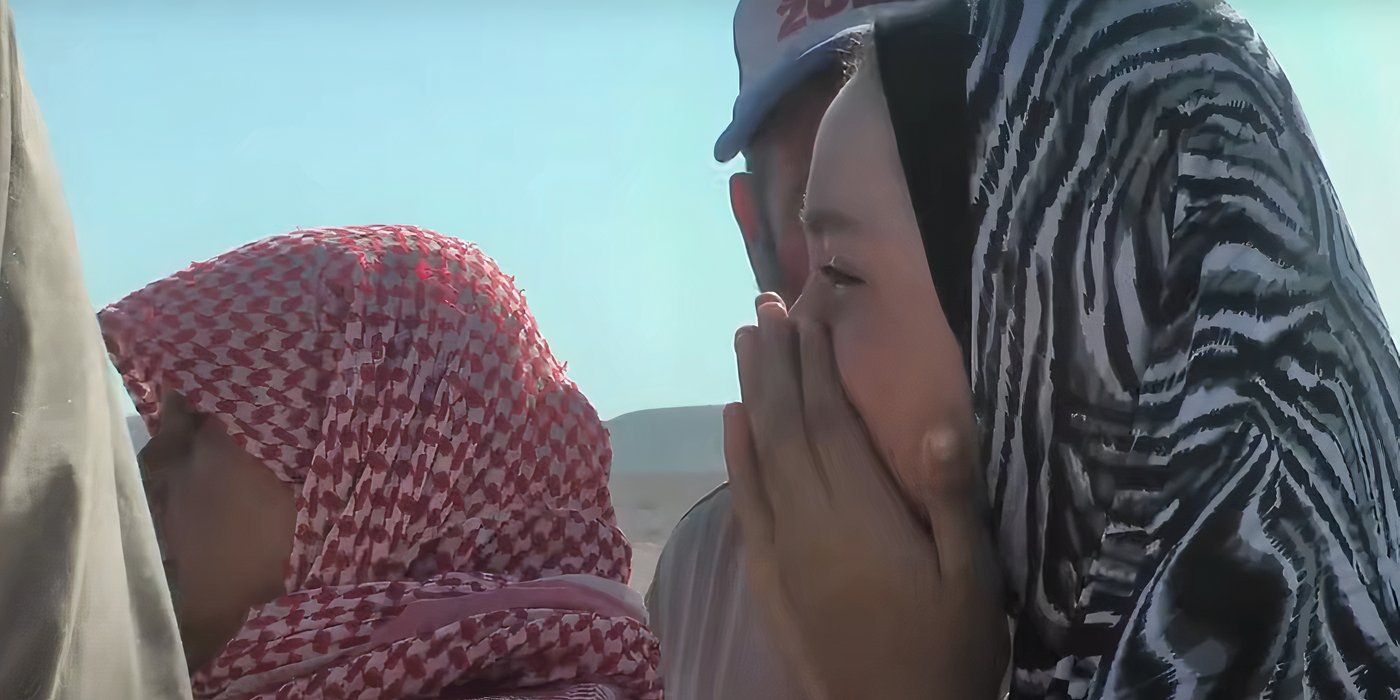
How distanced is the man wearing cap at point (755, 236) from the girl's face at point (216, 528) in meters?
0.74

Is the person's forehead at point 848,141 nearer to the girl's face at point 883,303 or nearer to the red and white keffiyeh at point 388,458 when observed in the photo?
the girl's face at point 883,303

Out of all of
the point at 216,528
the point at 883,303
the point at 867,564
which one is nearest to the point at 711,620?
the point at 867,564

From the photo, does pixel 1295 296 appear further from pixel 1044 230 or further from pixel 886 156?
pixel 886 156

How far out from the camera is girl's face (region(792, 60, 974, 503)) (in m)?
1.20

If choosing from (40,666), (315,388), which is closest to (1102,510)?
(40,666)

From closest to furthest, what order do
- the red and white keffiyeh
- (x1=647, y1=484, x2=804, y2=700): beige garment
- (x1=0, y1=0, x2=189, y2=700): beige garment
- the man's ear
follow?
(x1=0, y1=0, x2=189, y2=700): beige garment
(x1=647, y1=484, x2=804, y2=700): beige garment
the red and white keffiyeh
the man's ear

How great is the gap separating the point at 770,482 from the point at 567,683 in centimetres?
106

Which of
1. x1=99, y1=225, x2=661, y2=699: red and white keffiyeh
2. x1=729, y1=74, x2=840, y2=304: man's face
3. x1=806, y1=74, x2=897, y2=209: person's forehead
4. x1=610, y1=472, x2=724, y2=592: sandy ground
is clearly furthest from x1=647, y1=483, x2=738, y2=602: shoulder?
x1=610, y1=472, x2=724, y2=592: sandy ground

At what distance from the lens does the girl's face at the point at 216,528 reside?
216 cm

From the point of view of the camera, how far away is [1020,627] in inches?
47.1

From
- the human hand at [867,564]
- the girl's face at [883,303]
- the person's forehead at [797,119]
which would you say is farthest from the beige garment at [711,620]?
the person's forehead at [797,119]

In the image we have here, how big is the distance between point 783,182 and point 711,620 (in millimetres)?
1088

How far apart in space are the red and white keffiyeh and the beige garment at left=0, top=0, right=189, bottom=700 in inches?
46.1

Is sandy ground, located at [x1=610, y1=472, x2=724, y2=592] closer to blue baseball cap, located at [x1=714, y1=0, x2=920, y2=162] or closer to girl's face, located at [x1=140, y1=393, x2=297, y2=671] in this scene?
blue baseball cap, located at [x1=714, y1=0, x2=920, y2=162]
